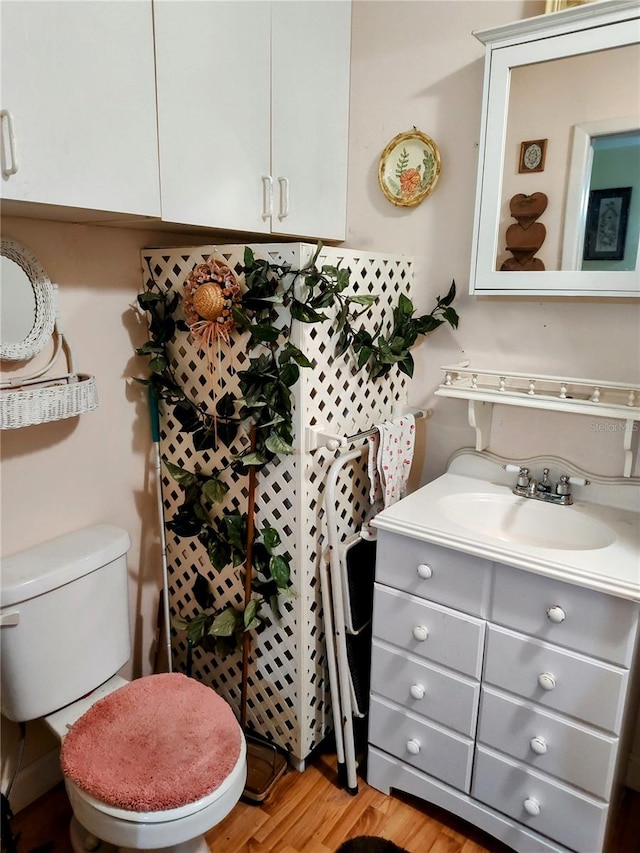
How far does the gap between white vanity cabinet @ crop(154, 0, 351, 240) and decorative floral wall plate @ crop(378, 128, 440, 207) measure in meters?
0.16

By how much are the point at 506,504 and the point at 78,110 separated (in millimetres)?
1487

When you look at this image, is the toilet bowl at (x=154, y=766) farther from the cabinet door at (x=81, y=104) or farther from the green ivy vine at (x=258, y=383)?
the cabinet door at (x=81, y=104)

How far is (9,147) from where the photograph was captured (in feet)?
3.55

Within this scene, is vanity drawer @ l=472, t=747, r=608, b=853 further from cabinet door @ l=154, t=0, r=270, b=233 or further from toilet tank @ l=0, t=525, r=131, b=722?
cabinet door @ l=154, t=0, r=270, b=233

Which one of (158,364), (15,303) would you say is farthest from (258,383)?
(15,303)

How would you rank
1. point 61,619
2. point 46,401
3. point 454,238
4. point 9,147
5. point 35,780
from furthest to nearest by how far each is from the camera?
point 454,238, point 35,780, point 61,619, point 46,401, point 9,147

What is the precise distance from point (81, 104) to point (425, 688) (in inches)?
64.6

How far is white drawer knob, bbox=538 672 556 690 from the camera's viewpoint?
1.40 metres

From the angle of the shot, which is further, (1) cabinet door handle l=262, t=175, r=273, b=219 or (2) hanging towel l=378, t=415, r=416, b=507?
(2) hanging towel l=378, t=415, r=416, b=507

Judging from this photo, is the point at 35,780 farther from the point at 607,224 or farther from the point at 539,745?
the point at 607,224

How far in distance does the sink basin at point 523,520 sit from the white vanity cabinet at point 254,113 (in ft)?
3.24

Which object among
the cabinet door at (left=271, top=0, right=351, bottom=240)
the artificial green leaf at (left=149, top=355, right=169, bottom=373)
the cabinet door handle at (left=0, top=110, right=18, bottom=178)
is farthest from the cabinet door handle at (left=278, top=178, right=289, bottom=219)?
the cabinet door handle at (left=0, top=110, right=18, bottom=178)

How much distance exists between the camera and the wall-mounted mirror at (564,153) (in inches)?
58.4

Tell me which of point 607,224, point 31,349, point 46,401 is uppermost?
A: point 607,224
